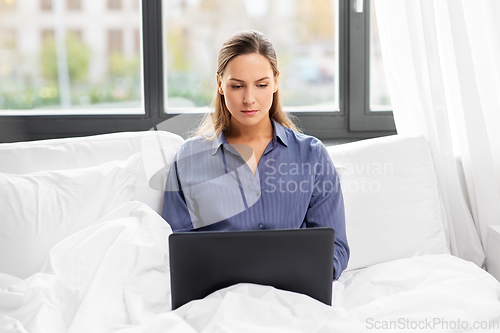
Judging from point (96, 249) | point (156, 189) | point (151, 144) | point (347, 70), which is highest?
point (347, 70)

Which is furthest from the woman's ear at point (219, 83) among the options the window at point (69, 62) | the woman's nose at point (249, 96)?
the window at point (69, 62)

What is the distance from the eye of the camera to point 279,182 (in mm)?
1300

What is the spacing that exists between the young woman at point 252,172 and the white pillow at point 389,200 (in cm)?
16

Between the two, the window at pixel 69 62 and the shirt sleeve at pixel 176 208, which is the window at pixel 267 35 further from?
the shirt sleeve at pixel 176 208

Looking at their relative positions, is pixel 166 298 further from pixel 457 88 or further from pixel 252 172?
pixel 457 88

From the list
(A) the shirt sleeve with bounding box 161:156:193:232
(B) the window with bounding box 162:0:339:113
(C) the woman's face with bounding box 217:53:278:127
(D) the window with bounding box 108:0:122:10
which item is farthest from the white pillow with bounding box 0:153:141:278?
(D) the window with bounding box 108:0:122:10

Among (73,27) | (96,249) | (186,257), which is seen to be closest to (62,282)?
(96,249)

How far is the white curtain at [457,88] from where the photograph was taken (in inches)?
62.4

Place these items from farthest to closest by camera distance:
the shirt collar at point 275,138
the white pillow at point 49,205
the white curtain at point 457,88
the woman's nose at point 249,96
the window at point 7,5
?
the window at point 7,5
the white curtain at point 457,88
the shirt collar at point 275,138
the woman's nose at point 249,96
the white pillow at point 49,205

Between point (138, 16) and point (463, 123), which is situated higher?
point (138, 16)

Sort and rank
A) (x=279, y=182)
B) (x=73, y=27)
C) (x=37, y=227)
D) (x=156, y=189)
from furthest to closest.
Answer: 1. (x=73, y=27)
2. (x=156, y=189)
3. (x=279, y=182)
4. (x=37, y=227)

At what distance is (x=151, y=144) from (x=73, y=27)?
2.28ft

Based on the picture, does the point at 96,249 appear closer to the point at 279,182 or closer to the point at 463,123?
the point at 279,182

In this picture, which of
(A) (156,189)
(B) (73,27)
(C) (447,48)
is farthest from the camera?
(B) (73,27)
